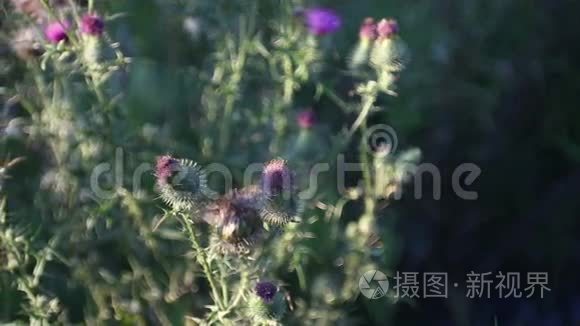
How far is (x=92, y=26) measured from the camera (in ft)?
7.85

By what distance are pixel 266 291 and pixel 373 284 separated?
2.68 feet

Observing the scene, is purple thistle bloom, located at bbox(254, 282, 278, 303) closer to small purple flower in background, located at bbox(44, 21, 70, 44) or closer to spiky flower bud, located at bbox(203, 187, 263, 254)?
spiky flower bud, located at bbox(203, 187, 263, 254)

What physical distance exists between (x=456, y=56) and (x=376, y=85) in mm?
1456

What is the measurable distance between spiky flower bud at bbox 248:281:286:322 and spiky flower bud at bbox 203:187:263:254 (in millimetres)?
97

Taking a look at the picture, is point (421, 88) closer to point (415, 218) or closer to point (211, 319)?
point (415, 218)

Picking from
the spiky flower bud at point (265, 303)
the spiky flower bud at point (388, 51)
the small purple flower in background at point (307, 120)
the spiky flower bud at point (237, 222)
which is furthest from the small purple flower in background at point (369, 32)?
the spiky flower bud at point (265, 303)

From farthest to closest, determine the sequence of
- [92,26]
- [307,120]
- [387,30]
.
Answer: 1. [307,120]
2. [387,30]
3. [92,26]

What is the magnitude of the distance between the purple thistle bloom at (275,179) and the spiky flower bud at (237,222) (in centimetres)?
3

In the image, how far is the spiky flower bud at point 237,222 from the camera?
6.16 feet

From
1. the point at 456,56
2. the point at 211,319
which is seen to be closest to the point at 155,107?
the point at 456,56

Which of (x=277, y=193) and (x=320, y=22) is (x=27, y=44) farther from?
(x=277, y=193)

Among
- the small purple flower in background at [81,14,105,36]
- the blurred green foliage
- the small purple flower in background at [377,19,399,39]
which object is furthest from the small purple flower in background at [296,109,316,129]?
the small purple flower in background at [81,14,105,36]

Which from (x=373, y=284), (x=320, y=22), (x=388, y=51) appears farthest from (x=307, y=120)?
(x=373, y=284)

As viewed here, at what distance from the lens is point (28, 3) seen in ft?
8.70
